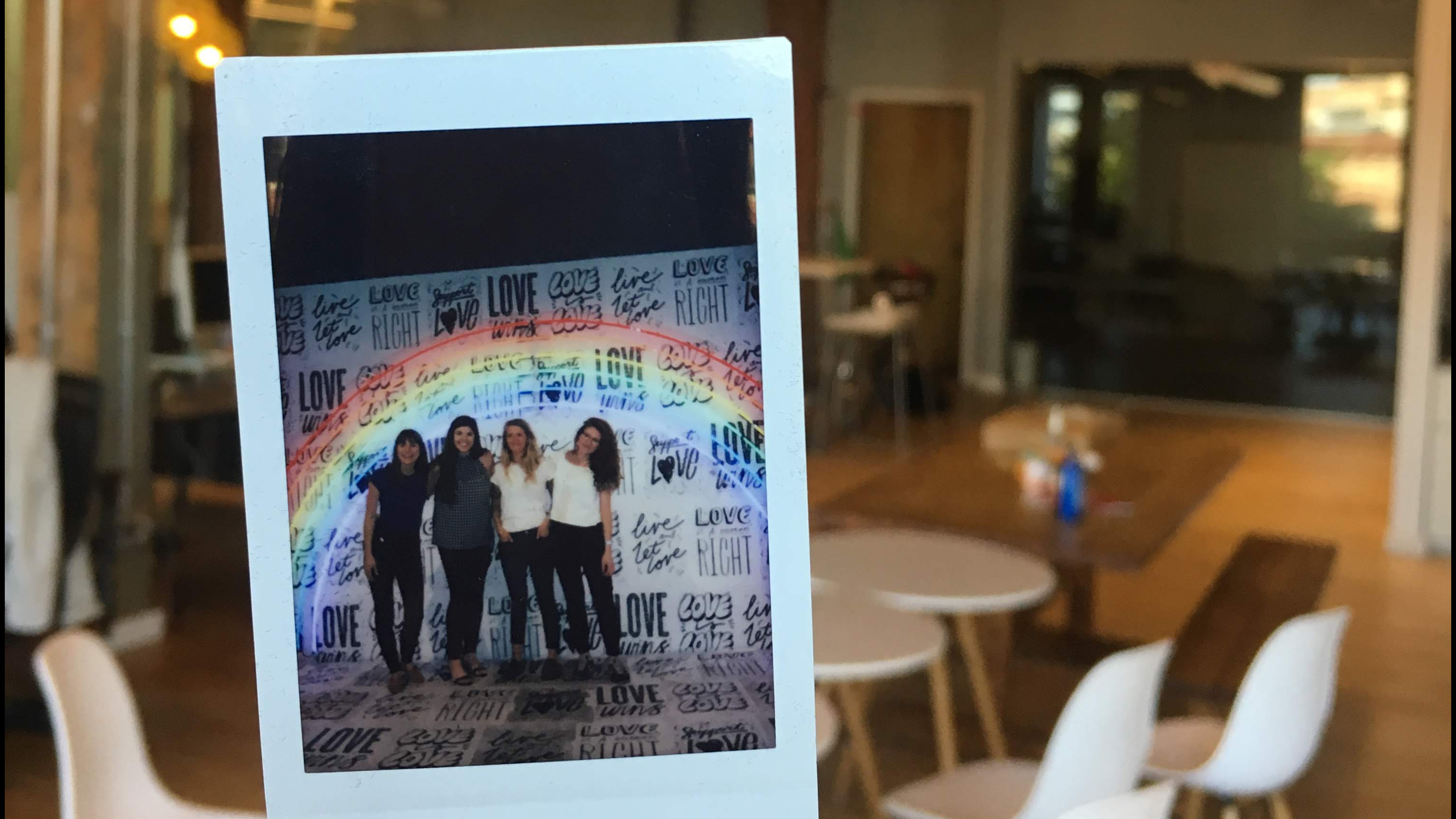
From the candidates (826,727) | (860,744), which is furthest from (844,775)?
(826,727)

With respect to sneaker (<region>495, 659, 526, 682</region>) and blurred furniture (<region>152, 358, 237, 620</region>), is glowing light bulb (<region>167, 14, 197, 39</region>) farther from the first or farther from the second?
sneaker (<region>495, 659, 526, 682</region>)

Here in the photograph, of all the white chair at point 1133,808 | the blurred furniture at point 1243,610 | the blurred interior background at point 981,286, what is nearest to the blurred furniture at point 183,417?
the blurred interior background at point 981,286

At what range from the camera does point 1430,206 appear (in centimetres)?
543

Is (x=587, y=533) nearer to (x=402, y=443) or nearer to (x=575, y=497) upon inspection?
(x=575, y=497)

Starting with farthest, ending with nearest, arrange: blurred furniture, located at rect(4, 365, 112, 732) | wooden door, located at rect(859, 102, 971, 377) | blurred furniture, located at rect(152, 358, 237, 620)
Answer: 1. wooden door, located at rect(859, 102, 971, 377)
2. blurred furniture, located at rect(152, 358, 237, 620)
3. blurred furniture, located at rect(4, 365, 112, 732)

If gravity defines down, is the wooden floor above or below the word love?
below

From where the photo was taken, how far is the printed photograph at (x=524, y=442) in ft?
2.81

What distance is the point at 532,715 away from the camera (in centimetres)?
90

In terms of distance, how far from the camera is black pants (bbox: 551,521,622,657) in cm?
90

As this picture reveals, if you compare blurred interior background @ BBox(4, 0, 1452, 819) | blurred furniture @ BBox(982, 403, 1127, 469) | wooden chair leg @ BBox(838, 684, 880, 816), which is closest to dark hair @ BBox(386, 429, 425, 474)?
blurred interior background @ BBox(4, 0, 1452, 819)

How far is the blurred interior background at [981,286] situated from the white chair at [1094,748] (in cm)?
96

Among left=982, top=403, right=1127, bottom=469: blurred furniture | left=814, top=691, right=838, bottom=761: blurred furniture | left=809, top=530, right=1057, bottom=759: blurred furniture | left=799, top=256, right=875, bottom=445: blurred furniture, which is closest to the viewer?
left=814, top=691, right=838, bottom=761: blurred furniture

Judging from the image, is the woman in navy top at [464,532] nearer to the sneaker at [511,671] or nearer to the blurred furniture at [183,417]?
the sneaker at [511,671]

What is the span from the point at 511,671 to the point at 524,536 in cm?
10
